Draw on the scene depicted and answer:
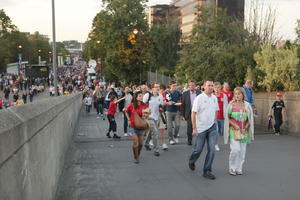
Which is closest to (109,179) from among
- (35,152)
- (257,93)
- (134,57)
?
(35,152)

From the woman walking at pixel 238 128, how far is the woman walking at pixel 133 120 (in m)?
2.12

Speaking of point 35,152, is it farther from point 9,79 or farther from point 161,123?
point 9,79

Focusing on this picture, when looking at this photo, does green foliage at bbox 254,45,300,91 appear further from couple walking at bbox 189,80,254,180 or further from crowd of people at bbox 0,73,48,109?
crowd of people at bbox 0,73,48,109

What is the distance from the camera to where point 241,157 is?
6816 millimetres

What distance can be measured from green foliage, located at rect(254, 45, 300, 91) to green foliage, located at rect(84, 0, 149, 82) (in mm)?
26035

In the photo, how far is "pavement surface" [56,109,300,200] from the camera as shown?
5730 millimetres

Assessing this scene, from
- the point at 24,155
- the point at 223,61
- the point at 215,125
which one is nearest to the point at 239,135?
the point at 215,125

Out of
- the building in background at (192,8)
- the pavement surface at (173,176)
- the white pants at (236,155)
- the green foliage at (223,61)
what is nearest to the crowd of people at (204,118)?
the white pants at (236,155)

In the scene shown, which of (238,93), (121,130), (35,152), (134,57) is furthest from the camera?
(134,57)

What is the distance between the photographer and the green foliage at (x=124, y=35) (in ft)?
134

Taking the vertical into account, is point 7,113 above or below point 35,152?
above

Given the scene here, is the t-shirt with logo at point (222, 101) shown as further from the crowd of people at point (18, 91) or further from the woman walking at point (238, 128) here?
the crowd of people at point (18, 91)

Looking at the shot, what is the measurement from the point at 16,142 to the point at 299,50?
1389 centimetres

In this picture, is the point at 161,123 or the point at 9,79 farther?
the point at 9,79
